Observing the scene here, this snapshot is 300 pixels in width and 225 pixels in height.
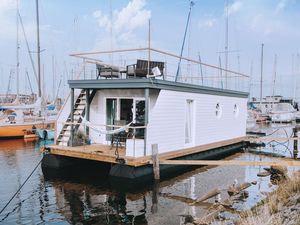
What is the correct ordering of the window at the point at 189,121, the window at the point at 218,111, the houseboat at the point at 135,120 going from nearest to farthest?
the houseboat at the point at 135,120 < the window at the point at 189,121 < the window at the point at 218,111

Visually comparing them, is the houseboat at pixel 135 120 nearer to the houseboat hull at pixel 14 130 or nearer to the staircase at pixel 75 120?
the staircase at pixel 75 120

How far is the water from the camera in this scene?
8055 millimetres

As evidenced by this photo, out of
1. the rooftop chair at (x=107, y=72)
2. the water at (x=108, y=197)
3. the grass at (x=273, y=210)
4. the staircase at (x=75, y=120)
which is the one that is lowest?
the water at (x=108, y=197)

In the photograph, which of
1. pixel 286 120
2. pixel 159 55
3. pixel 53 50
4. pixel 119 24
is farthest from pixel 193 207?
pixel 286 120

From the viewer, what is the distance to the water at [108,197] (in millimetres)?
8055

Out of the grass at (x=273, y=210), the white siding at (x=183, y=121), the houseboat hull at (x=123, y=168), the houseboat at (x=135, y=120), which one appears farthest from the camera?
the white siding at (x=183, y=121)

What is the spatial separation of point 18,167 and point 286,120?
4142 cm

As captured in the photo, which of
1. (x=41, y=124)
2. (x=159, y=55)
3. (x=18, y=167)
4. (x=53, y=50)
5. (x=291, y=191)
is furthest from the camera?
(x=53, y=50)

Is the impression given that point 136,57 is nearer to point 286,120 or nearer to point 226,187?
point 226,187

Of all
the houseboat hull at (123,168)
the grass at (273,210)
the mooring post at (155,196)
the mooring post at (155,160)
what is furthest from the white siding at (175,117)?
the grass at (273,210)

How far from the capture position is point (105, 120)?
13695 millimetres

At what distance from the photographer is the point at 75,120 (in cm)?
1338

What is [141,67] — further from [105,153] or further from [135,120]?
[105,153]

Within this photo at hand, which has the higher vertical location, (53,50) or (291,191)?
(53,50)
